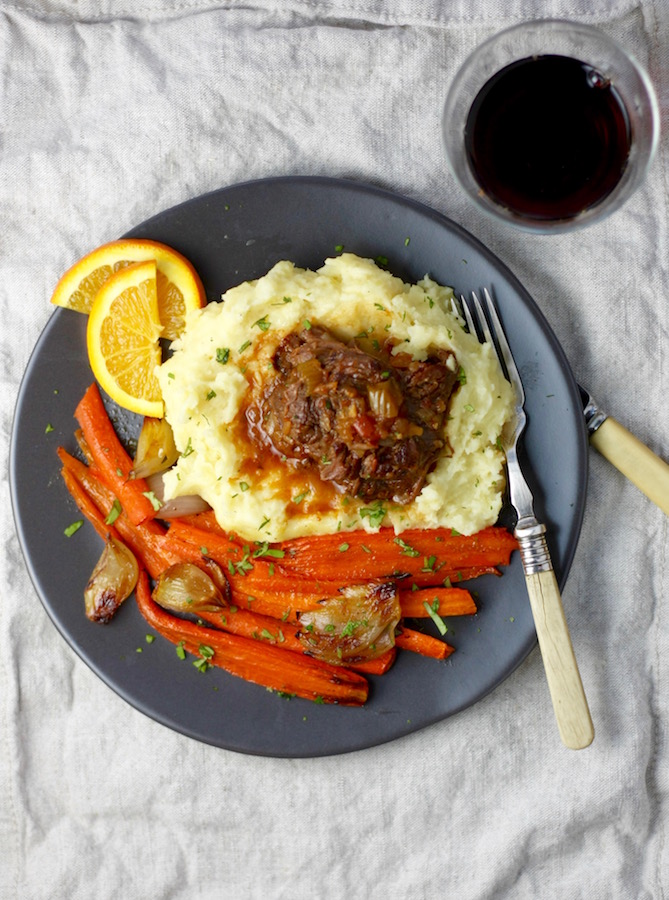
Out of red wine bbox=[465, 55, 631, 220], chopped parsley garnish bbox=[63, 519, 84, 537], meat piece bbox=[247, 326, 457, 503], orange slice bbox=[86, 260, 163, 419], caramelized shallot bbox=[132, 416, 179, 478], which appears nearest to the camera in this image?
meat piece bbox=[247, 326, 457, 503]

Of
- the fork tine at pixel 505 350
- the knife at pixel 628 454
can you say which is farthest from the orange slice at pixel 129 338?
the knife at pixel 628 454

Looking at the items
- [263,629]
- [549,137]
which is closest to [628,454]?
[549,137]

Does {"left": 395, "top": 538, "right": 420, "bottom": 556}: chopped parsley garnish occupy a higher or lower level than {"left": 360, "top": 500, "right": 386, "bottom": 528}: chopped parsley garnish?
lower

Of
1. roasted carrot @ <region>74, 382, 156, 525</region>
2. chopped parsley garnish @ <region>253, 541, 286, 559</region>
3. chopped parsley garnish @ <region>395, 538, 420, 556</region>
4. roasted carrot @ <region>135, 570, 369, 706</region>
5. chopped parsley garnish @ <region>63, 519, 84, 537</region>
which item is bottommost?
roasted carrot @ <region>135, 570, 369, 706</region>

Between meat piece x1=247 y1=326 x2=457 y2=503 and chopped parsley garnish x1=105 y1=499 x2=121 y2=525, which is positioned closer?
meat piece x1=247 y1=326 x2=457 y2=503

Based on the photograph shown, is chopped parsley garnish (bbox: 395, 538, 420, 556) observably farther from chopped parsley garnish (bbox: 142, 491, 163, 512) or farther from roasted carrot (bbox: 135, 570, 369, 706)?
chopped parsley garnish (bbox: 142, 491, 163, 512)

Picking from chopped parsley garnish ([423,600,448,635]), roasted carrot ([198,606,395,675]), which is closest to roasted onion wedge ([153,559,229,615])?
roasted carrot ([198,606,395,675])

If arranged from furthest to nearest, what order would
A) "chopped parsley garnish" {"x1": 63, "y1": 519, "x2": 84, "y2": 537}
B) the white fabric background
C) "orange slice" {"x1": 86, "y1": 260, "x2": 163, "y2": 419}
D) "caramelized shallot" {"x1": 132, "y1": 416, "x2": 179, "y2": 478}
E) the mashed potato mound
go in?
the white fabric background, "chopped parsley garnish" {"x1": 63, "y1": 519, "x2": 84, "y2": 537}, "caramelized shallot" {"x1": 132, "y1": 416, "x2": 179, "y2": 478}, "orange slice" {"x1": 86, "y1": 260, "x2": 163, "y2": 419}, the mashed potato mound
